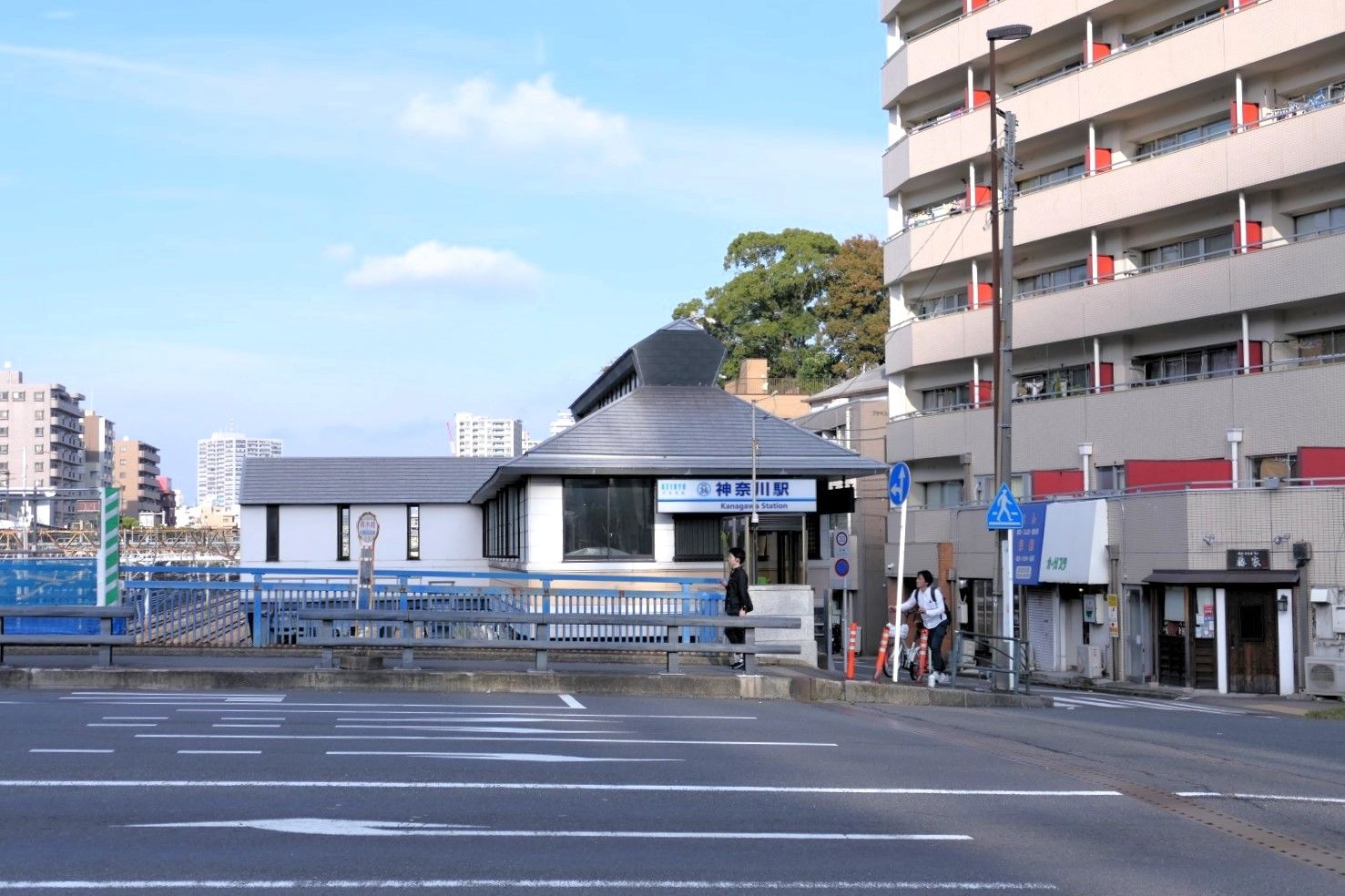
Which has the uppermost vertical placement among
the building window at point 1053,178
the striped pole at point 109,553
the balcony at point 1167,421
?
the building window at point 1053,178

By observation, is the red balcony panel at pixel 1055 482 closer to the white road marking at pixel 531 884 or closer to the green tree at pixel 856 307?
the green tree at pixel 856 307

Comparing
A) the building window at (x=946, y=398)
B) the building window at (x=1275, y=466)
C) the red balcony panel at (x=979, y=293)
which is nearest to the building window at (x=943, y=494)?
the building window at (x=946, y=398)

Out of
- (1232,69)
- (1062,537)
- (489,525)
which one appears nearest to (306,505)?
(489,525)

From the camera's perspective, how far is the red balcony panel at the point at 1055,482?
46.9m

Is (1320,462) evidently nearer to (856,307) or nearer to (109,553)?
(109,553)

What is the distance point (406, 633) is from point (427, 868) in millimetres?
12697

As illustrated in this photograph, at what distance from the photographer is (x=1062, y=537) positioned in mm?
41156

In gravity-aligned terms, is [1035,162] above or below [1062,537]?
above

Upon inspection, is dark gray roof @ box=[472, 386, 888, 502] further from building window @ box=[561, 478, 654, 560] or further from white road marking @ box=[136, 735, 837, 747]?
white road marking @ box=[136, 735, 837, 747]

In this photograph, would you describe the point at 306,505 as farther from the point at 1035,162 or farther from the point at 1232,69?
the point at 1232,69

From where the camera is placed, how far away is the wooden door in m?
33.9

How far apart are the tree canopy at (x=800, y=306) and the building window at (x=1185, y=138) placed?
30425mm

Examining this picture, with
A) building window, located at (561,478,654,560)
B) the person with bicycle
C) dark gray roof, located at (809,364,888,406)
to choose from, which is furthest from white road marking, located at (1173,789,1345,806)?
dark gray roof, located at (809,364,888,406)

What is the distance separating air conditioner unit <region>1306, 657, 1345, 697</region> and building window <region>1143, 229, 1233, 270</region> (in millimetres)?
15386
